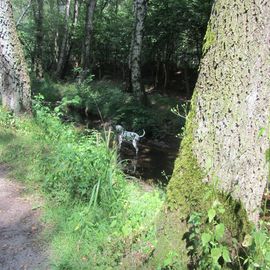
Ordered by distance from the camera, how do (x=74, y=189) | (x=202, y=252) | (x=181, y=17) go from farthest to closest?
(x=181, y=17) → (x=74, y=189) → (x=202, y=252)

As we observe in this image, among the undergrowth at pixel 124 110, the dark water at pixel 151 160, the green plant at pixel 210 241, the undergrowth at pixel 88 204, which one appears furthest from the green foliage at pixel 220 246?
the undergrowth at pixel 124 110

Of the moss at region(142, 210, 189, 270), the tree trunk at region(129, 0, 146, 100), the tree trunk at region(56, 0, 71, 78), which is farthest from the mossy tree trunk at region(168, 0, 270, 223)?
the tree trunk at region(56, 0, 71, 78)

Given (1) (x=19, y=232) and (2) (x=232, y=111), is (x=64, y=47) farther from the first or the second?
(2) (x=232, y=111)

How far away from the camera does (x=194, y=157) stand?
2.87 m

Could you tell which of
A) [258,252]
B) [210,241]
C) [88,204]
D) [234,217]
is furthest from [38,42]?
[258,252]

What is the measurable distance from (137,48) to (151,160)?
5419mm

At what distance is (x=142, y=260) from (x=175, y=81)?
1637cm

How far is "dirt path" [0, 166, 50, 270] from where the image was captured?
→ 3.48 metres

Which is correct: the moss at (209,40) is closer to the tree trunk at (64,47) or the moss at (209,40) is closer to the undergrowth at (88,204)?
the undergrowth at (88,204)

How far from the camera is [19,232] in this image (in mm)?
4008

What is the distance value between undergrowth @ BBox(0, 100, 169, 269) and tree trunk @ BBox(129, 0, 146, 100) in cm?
868

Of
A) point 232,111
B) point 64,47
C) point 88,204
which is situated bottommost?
point 88,204

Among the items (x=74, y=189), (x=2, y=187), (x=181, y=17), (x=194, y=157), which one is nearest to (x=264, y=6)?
(x=194, y=157)

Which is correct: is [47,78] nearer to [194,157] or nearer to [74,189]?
[74,189]
